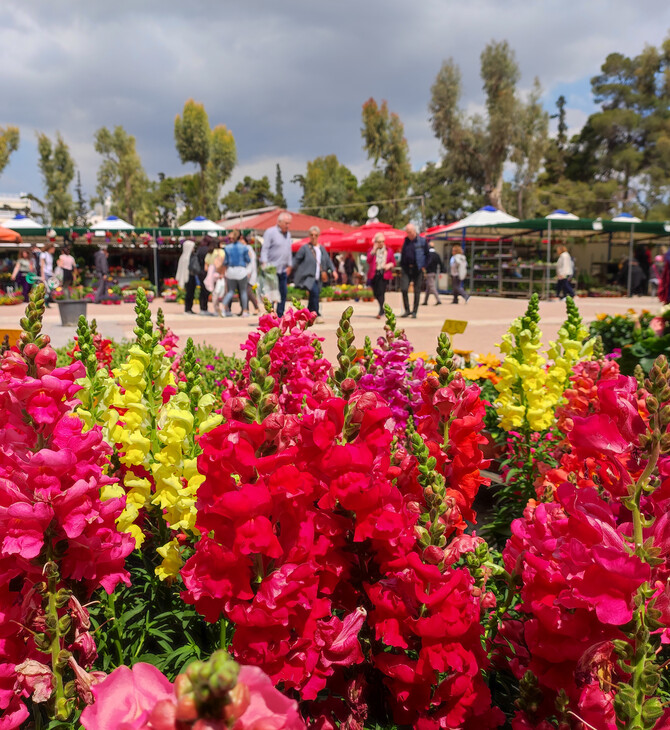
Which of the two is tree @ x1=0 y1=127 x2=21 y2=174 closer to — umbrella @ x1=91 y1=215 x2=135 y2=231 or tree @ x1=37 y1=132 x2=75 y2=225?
tree @ x1=37 y1=132 x2=75 y2=225

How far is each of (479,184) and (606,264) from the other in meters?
19.0

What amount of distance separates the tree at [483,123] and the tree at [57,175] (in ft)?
102

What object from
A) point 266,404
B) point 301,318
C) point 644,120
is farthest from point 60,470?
point 644,120

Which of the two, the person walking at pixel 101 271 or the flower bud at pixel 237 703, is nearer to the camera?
the flower bud at pixel 237 703

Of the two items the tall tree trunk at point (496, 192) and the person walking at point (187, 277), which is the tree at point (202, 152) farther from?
the person walking at point (187, 277)

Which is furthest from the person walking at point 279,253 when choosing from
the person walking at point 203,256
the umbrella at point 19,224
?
the umbrella at point 19,224

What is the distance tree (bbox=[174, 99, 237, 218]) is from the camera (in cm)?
4612

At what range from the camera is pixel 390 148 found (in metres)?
47.9

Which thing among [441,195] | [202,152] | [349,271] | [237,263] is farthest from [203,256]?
[441,195]

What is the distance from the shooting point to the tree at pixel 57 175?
5347 cm

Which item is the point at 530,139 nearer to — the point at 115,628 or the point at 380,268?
the point at 380,268

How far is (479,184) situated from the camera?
46188 millimetres

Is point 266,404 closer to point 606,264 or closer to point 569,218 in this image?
point 569,218

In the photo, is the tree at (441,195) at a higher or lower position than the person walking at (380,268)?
higher
